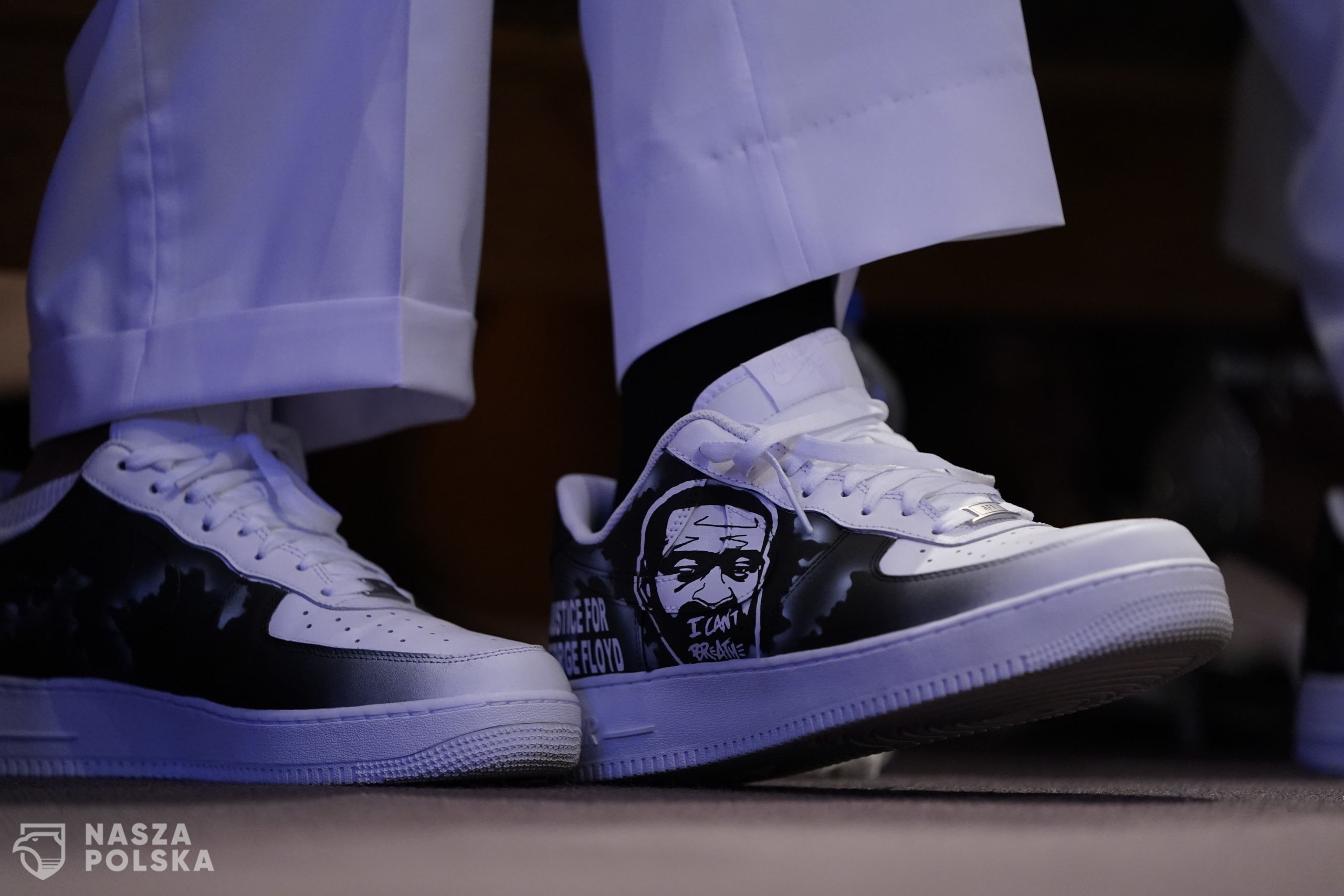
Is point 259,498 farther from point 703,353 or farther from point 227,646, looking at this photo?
point 703,353

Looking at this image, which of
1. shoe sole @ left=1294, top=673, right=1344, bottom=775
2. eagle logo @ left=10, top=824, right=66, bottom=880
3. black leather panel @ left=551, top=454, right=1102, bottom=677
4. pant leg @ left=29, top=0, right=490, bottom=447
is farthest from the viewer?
shoe sole @ left=1294, top=673, right=1344, bottom=775

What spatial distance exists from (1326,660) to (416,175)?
0.69 metres

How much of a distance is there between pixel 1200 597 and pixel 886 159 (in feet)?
0.85

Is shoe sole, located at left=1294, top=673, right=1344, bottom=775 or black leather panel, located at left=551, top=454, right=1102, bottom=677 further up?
black leather panel, located at left=551, top=454, right=1102, bottom=677

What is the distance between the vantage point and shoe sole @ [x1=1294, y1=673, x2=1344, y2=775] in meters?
0.73

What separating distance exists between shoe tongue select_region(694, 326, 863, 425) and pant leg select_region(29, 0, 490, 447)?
15cm

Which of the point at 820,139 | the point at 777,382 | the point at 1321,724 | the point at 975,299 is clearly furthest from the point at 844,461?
the point at 975,299

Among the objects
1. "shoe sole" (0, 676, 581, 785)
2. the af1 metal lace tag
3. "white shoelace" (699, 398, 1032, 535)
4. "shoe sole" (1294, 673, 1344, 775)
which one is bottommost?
"shoe sole" (1294, 673, 1344, 775)

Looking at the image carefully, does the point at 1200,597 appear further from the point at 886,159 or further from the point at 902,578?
the point at 886,159

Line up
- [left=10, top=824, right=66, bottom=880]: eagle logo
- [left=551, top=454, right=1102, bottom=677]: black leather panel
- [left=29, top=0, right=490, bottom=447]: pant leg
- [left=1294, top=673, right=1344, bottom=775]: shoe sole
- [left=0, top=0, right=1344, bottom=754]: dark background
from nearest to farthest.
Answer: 1. [left=10, top=824, right=66, bottom=880]: eagle logo
2. [left=551, top=454, right=1102, bottom=677]: black leather panel
3. [left=29, top=0, right=490, bottom=447]: pant leg
4. [left=1294, top=673, right=1344, bottom=775]: shoe sole
5. [left=0, top=0, right=1344, bottom=754]: dark background

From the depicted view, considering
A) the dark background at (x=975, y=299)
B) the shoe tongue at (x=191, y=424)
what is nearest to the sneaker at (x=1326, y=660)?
the dark background at (x=975, y=299)

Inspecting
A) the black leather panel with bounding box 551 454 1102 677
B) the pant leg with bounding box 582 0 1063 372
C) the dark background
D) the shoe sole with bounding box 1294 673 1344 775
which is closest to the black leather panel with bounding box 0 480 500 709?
the black leather panel with bounding box 551 454 1102 677

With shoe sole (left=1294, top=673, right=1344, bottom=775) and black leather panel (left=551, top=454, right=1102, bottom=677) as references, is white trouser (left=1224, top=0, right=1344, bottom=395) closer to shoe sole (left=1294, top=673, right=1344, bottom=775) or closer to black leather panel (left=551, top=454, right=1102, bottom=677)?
shoe sole (left=1294, top=673, right=1344, bottom=775)

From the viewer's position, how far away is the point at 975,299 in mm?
1315
